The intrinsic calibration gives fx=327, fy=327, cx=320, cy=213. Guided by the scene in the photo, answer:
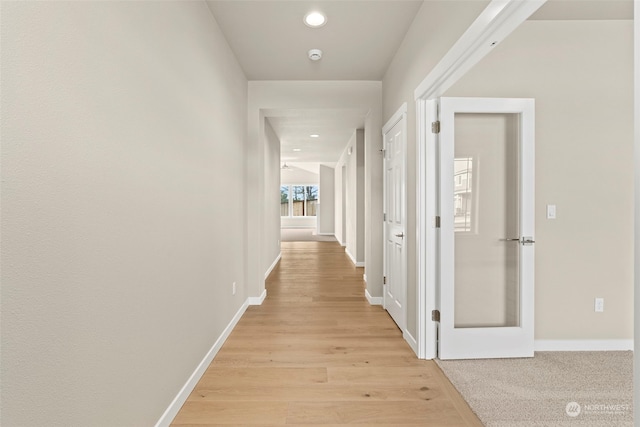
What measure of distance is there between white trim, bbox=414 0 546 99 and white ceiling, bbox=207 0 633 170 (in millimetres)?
732

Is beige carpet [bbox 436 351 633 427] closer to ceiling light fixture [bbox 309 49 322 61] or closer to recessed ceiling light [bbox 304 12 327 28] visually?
recessed ceiling light [bbox 304 12 327 28]

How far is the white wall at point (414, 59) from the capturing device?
6.31 feet

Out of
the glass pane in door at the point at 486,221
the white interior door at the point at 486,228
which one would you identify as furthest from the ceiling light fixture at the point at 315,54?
the glass pane in door at the point at 486,221

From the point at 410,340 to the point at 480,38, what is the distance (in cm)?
226

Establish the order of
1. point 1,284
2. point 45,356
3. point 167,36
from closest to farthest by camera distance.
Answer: point 1,284 < point 45,356 < point 167,36

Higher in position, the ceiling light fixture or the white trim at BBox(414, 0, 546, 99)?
the ceiling light fixture

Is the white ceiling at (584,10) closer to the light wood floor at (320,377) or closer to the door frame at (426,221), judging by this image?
the door frame at (426,221)

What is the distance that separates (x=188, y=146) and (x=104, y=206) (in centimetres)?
93

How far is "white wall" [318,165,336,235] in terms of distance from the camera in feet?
40.9

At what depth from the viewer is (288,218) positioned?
15078mm

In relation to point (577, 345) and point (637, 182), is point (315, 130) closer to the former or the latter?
point (577, 345)

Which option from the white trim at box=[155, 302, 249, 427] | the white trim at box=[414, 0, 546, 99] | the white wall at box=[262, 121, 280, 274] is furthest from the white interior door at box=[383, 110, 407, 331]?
the white wall at box=[262, 121, 280, 274]

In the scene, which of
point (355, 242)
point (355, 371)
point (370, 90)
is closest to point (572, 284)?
point (355, 371)

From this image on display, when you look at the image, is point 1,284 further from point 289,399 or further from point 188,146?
point 289,399
